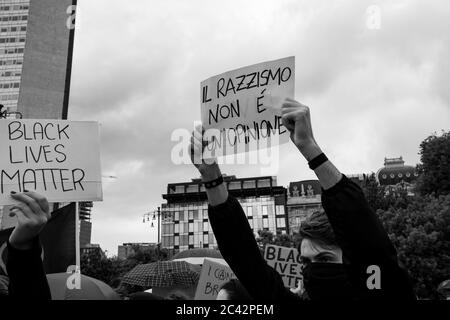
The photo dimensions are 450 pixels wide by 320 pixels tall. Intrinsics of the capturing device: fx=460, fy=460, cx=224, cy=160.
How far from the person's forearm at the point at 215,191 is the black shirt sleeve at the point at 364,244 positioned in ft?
1.97

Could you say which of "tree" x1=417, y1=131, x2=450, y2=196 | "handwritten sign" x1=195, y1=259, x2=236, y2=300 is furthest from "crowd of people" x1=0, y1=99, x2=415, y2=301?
"tree" x1=417, y1=131, x2=450, y2=196

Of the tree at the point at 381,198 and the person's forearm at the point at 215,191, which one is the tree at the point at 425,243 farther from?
the person's forearm at the point at 215,191

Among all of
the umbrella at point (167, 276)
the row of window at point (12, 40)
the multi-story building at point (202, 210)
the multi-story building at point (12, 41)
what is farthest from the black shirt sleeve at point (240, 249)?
the multi-story building at point (202, 210)

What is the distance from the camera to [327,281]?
2090mm

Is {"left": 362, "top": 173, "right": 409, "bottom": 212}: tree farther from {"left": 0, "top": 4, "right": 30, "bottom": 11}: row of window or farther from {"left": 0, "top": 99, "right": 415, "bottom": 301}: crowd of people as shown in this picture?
{"left": 0, "top": 4, "right": 30, "bottom": 11}: row of window

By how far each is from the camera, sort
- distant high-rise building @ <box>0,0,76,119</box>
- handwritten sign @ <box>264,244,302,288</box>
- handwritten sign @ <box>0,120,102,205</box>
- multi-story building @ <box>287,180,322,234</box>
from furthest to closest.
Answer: multi-story building @ <box>287,180,322,234</box>, distant high-rise building @ <box>0,0,76,119</box>, handwritten sign @ <box>264,244,302,288</box>, handwritten sign @ <box>0,120,102,205</box>

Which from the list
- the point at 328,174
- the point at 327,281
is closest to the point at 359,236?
the point at 328,174

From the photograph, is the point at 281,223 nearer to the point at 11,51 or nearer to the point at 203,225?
the point at 203,225

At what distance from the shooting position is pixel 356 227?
1564mm

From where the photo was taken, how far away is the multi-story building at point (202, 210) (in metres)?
103

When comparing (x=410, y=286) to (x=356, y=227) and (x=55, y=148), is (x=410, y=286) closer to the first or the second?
(x=356, y=227)

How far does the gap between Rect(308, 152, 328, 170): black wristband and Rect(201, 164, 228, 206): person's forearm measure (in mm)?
522

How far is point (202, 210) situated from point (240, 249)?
105937mm

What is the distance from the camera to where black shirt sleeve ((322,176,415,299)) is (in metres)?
1.55
